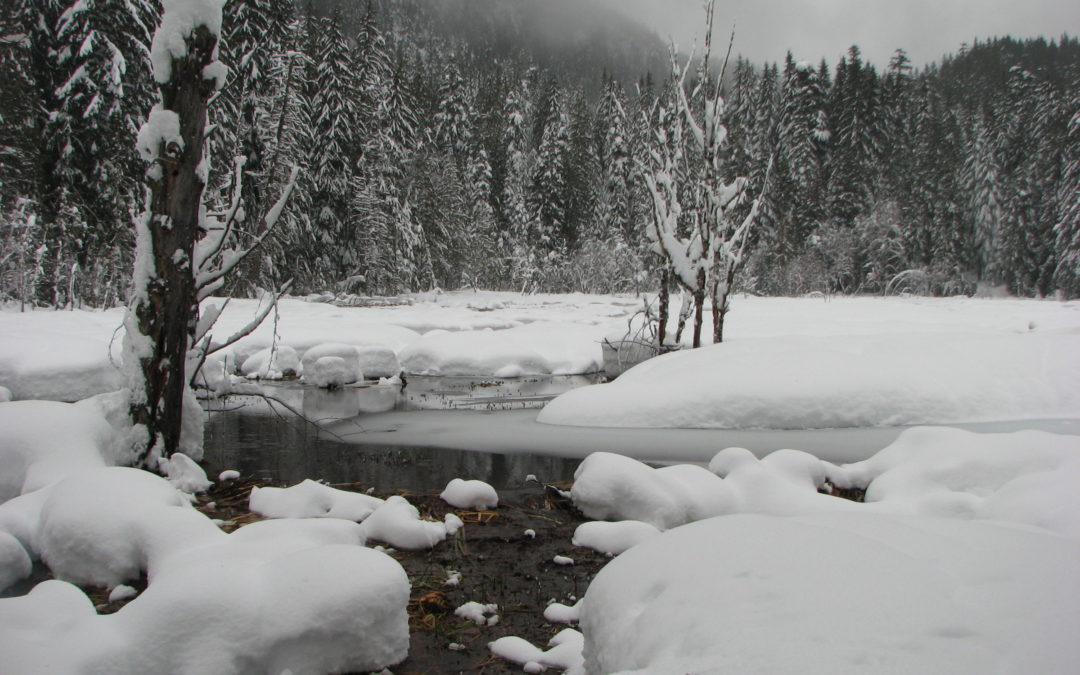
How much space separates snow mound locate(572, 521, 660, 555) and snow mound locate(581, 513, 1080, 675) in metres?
1.45

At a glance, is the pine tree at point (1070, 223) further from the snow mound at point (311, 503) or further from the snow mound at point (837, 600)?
the snow mound at point (311, 503)

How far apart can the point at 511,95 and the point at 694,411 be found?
36.7 m

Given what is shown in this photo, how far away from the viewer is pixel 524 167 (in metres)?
41.8

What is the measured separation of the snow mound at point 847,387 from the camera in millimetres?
7266

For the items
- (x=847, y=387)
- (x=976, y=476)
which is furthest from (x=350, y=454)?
(x=847, y=387)

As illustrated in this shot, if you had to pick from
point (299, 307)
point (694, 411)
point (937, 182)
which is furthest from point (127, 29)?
point (937, 182)

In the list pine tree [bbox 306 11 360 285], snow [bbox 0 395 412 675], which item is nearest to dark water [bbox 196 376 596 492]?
snow [bbox 0 395 412 675]

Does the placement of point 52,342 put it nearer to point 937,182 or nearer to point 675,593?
point 675,593

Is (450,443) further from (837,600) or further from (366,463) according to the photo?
(837,600)

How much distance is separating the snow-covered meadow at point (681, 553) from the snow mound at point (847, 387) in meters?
0.04

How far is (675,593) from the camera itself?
1986 millimetres

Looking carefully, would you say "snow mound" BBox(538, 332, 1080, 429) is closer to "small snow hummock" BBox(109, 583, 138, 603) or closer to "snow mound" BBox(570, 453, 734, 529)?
"snow mound" BBox(570, 453, 734, 529)

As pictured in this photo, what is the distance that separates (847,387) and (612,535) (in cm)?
488

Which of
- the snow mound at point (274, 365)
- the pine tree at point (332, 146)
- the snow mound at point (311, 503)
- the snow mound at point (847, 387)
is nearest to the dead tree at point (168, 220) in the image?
the snow mound at point (311, 503)
